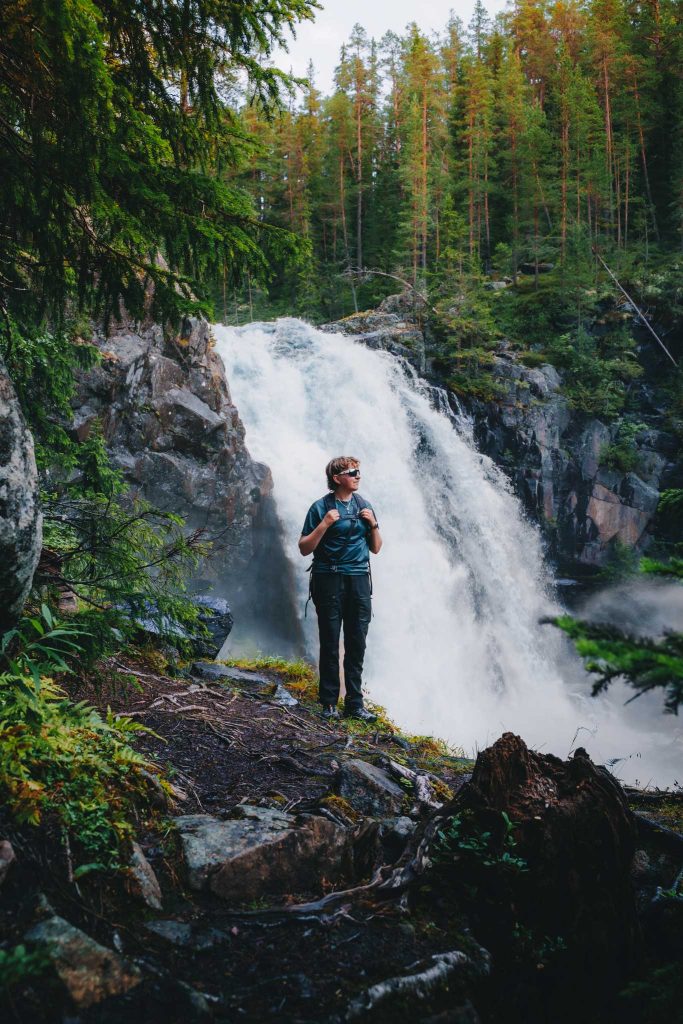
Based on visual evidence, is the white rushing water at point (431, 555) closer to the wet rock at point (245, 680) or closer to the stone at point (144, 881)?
the wet rock at point (245, 680)

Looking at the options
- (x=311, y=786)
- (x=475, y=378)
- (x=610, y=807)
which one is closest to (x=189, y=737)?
(x=311, y=786)

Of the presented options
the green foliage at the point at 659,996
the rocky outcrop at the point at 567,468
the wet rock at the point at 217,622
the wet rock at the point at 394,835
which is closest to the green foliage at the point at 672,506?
the green foliage at the point at 659,996

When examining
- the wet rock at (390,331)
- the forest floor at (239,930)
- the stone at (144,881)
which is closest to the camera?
the forest floor at (239,930)

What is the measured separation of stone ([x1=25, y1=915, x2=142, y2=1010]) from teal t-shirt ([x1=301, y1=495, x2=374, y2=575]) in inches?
141

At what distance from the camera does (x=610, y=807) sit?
2.63m

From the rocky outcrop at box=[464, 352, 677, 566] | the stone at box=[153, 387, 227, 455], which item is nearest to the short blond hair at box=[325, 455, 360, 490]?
the stone at box=[153, 387, 227, 455]

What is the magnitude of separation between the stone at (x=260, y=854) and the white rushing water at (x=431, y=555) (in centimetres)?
902

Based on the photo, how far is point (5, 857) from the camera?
1.94 metres

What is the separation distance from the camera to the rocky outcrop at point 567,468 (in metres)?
20.2

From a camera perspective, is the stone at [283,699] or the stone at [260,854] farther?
the stone at [283,699]

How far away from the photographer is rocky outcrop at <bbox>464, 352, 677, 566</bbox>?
20203mm

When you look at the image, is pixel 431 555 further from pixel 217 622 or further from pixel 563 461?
pixel 563 461

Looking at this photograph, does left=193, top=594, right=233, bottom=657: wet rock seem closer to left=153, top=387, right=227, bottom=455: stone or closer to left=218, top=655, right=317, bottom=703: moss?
left=218, top=655, right=317, bottom=703: moss

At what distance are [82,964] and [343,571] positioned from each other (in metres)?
3.68
